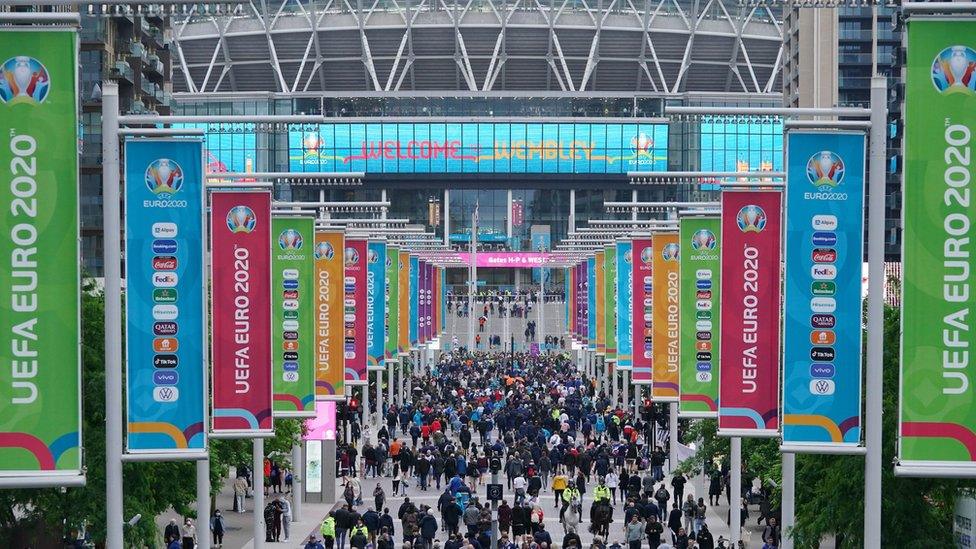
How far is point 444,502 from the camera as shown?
38688mm

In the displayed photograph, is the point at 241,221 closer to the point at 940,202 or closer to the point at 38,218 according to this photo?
the point at 38,218

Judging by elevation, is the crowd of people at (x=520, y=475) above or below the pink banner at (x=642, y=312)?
below

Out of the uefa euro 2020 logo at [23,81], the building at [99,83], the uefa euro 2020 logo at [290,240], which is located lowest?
the uefa euro 2020 logo at [290,240]

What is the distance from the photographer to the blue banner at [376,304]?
5175 cm

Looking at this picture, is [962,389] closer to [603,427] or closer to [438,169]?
[603,427]

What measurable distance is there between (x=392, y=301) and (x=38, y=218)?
4429cm

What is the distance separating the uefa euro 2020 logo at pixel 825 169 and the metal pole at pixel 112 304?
656 cm

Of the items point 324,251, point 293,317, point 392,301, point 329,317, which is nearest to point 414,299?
point 392,301

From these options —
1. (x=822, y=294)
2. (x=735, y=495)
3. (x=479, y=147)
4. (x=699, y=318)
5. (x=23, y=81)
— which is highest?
(x=479, y=147)

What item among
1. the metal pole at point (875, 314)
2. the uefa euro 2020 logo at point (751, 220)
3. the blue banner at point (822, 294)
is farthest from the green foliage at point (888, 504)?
the metal pole at point (875, 314)

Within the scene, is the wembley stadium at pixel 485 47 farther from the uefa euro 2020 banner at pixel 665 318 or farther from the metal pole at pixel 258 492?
the metal pole at pixel 258 492

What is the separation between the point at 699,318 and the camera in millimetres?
31484

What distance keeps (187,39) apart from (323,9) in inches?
474

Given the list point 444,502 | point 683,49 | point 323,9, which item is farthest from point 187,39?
point 444,502
